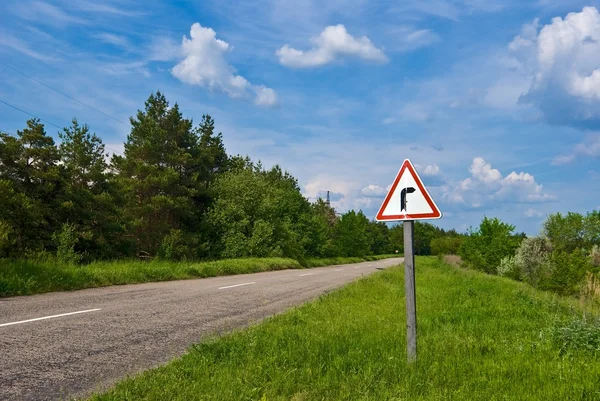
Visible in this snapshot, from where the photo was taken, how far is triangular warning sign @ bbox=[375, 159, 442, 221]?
16.8 ft

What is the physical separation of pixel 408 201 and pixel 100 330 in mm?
5244

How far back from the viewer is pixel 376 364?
5133mm

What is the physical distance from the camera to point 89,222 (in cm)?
2505

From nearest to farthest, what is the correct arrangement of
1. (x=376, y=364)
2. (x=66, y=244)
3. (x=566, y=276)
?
(x=376, y=364) → (x=66, y=244) → (x=566, y=276)

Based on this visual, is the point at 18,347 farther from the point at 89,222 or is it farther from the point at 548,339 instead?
the point at 89,222

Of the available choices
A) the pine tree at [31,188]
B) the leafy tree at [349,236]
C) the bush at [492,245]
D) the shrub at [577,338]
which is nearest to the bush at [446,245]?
the leafy tree at [349,236]

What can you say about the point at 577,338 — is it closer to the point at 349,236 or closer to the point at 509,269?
the point at 509,269

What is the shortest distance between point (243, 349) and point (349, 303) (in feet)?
17.6

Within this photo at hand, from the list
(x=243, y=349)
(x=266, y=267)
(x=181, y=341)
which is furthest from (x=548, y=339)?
(x=266, y=267)

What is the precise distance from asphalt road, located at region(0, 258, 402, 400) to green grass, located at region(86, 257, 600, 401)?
0.68m

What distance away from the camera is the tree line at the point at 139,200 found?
2181 centimetres

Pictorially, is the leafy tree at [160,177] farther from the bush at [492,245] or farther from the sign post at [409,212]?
the bush at [492,245]

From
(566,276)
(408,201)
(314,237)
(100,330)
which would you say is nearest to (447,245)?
(314,237)

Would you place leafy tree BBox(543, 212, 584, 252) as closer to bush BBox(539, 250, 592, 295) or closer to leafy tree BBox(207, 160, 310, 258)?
bush BBox(539, 250, 592, 295)
